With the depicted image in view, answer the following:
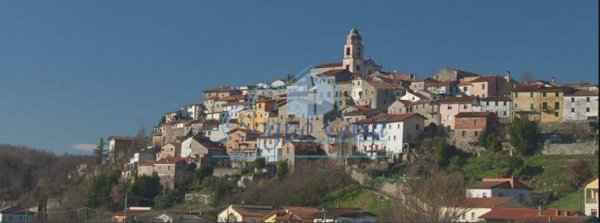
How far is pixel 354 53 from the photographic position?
62.8 metres

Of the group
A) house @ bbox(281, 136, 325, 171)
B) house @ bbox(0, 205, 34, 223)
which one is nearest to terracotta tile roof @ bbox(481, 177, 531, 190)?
house @ bbox(281, 136, 325, 171)

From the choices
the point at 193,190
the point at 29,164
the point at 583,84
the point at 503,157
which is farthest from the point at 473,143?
the point at 29,164

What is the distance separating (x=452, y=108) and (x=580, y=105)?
585 cm

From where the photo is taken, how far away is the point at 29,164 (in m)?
66.6

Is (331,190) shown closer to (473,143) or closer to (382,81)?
(473,143)

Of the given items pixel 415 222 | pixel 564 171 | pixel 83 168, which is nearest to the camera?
pixel 415 222

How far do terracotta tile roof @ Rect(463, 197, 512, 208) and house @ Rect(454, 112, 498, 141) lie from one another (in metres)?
10.4

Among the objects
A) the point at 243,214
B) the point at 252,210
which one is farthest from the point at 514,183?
the point at 243,214

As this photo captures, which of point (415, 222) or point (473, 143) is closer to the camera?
point (415, 222)

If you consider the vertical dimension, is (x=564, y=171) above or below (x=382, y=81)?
below

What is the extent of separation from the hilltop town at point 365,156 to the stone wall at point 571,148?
0.22 ft

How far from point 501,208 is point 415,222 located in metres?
5.06

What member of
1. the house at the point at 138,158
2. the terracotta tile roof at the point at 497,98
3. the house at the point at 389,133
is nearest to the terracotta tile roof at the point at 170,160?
the house at the point at 138,158

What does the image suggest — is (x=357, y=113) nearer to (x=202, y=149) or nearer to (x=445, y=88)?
(x=445, y=88)
